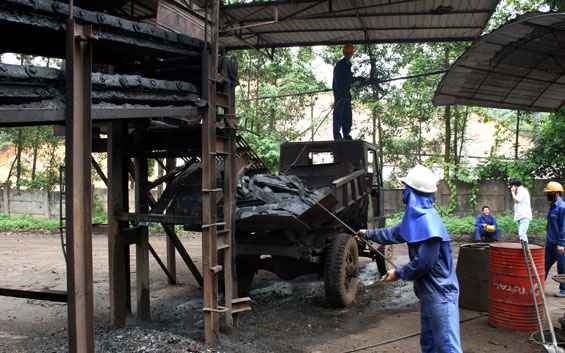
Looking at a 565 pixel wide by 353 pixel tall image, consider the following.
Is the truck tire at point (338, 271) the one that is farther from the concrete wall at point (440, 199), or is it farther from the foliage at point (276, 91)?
the concrete wall at point (440, 199)

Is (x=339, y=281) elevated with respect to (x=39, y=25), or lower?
lower

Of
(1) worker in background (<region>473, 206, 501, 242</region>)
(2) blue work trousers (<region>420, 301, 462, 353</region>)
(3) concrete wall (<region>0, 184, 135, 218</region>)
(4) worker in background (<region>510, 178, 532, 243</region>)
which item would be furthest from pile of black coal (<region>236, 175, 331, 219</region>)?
(3) concrete wall (<region>0, 184, 135, 218</region>)

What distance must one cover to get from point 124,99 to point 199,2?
178 inches

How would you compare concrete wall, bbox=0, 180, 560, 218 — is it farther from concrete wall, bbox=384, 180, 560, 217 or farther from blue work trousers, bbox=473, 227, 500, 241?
blue work trousers, bbox=473, 227, 500, 241

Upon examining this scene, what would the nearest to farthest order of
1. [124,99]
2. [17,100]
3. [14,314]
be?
[17,100] → [124,99] → [14,314]

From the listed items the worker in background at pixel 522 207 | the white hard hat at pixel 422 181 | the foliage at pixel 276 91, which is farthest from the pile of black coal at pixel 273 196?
the foliage at pixel 276 91

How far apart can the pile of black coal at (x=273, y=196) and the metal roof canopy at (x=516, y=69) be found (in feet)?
12.3

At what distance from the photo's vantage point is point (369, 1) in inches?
342

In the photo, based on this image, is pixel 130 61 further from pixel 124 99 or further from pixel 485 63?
pixel 485 63

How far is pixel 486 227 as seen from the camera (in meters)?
9.65

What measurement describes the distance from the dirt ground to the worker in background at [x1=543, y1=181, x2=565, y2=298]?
595 mm

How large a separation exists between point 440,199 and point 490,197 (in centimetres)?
154

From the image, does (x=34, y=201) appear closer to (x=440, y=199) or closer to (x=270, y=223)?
(x=270, y=223)

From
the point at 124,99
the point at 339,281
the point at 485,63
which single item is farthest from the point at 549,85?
the point at 124,99
